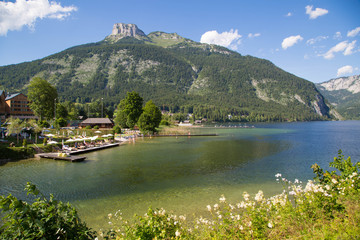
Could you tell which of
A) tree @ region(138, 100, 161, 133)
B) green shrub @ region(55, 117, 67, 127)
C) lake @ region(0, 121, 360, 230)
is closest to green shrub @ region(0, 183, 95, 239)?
lake @ region(0, 121, 360, 230)

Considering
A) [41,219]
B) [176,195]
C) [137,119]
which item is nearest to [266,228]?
[41,219]

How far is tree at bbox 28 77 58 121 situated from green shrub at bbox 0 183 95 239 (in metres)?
71.5

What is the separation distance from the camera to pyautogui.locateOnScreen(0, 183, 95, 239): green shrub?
4305 mm

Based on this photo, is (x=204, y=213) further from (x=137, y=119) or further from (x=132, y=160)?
(x=137, y=119)

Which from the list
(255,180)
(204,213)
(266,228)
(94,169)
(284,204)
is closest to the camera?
(266,228)

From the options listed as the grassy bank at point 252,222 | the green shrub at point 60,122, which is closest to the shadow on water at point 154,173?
the grassy bank at point 252,222

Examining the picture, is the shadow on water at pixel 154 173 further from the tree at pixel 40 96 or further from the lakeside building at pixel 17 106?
the lakeside building at pixel 17 106

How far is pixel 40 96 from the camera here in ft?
211

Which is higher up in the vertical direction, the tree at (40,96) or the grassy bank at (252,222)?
the tree at (40,96)

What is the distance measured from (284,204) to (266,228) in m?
1.64

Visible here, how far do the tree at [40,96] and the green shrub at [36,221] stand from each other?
71.5m

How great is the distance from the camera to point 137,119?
75.2 metres

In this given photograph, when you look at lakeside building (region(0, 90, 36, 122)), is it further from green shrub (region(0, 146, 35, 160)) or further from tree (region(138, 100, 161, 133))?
green shrub (region(0, 146, 35, 160))

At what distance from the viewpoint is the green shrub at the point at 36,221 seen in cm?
430
